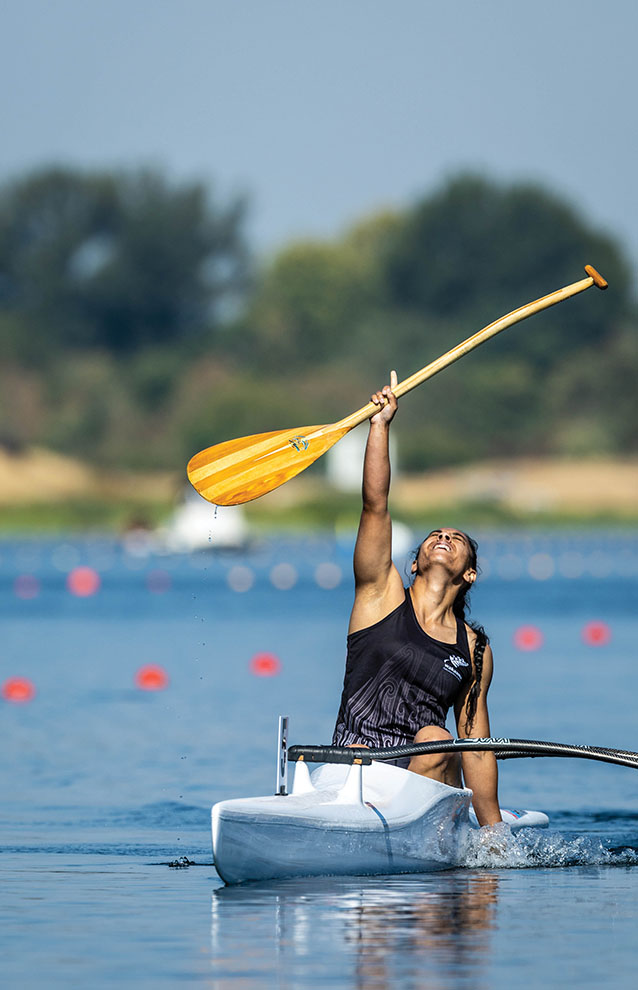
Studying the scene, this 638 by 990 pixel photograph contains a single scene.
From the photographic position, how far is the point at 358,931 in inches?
341

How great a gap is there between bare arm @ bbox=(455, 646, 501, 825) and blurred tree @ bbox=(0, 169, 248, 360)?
85923 mm

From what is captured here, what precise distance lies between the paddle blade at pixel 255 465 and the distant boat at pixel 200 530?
4652 centimetres

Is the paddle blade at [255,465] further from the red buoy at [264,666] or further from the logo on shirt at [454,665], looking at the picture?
the red buoy at [264,666]

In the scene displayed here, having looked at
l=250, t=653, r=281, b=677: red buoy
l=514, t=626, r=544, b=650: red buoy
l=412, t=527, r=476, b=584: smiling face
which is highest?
l=514, t=626, r=544, b=650: red buoy

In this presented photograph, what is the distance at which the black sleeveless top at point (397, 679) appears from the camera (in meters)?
10.1

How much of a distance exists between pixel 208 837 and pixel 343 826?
2.27m

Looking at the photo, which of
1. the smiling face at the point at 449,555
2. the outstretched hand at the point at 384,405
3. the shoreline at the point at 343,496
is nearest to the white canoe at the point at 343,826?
the smiling face at the point at 449,555

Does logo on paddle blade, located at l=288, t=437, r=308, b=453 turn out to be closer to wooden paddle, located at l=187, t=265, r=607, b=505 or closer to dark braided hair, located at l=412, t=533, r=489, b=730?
wooden paddle, located at l=187, t=265, r=607, b=505

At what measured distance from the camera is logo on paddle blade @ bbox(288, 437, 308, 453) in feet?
38.6

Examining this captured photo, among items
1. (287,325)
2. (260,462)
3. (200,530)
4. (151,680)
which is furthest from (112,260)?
(260,462)

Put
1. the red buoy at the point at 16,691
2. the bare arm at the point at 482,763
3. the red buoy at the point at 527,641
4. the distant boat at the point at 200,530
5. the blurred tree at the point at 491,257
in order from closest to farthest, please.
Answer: the bare arm at the point at 482,763 → the red buoy at the point at 16,691 → the red buoy at the point at 527,641 → the distant boat at the point at 200,530 → the blurred tree at the point at 491,257

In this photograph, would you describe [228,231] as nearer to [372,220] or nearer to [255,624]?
[372,220]

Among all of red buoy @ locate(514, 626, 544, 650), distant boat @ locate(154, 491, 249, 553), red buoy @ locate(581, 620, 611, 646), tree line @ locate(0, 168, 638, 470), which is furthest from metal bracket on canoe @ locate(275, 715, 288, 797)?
tree line @ locate(0, 168, 638, 470)

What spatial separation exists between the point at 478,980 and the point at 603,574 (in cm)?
Answer: 4416
